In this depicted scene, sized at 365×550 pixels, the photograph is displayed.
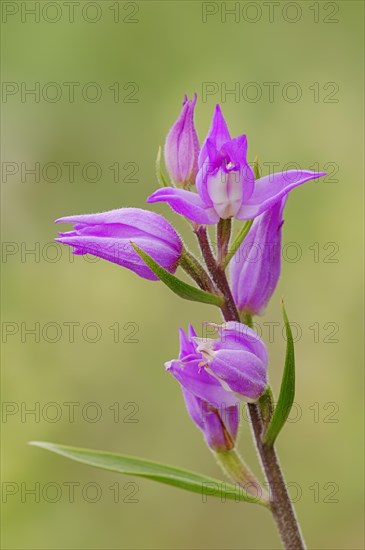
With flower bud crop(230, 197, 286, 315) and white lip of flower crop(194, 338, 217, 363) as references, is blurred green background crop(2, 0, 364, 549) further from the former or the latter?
white lip of flower crop(194, 338, 217, 363)

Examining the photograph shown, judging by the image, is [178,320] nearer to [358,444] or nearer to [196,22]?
[358,444]

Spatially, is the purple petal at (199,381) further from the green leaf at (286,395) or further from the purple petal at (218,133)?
the purple petal at (218,133)

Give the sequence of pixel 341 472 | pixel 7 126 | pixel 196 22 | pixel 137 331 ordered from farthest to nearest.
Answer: pixel 196 22
pixel 7 126
pixel 137 331
pixel 341 472

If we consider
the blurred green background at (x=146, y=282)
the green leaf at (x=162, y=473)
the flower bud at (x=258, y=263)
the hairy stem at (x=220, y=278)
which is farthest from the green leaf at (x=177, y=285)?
the blurred green background at (x=146, y=282)

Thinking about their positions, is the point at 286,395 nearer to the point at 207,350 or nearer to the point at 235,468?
the point at 207,350

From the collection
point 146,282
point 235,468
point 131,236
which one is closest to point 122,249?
point 131,236

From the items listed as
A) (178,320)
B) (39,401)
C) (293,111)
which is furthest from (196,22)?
(39,401)
